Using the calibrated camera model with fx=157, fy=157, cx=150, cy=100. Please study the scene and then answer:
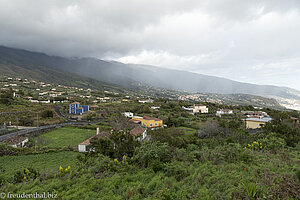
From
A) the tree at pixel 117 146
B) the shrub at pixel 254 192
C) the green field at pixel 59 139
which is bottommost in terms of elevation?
the green field at pixel 59 139

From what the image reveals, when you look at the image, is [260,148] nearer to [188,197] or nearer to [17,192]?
[188,197]

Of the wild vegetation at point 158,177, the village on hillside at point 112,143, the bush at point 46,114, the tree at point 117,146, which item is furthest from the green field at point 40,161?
the bush at point 46,114

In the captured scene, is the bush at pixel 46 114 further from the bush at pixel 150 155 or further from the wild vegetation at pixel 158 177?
the bush at pixel 150 155

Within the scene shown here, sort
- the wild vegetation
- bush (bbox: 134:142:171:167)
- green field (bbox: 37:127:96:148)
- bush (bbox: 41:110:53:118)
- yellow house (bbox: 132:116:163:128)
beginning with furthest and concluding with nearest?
bush (bbox: 41:110:53:118) < yellow house (bbox: 132:116:163:128) < green field (bbox: 37:127:96:148) < bush (bbox: 134:142:171:167) < the wild vegetation

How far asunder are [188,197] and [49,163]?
14534mm

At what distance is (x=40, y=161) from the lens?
14.9m

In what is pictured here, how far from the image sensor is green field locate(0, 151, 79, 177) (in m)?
13.5

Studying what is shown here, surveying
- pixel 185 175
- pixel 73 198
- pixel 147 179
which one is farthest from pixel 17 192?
pixel 185 175

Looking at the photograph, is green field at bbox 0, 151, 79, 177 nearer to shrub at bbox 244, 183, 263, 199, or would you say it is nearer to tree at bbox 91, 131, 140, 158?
tree at bbox 91, 131, 140, 158

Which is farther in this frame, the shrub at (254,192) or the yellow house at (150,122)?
the yellow house at (150,122)

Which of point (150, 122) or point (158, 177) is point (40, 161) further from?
point (150, 122)

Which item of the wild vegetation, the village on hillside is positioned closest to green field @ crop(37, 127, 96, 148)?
the village on hillside

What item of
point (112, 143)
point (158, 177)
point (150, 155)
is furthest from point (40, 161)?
point (158, 177)

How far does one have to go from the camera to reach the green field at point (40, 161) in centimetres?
1352
